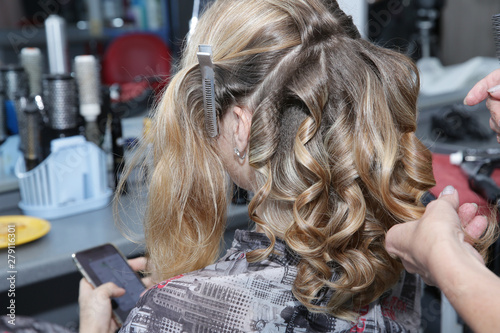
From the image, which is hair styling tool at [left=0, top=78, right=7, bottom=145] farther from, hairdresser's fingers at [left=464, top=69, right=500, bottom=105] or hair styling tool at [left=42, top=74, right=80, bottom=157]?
hairdresser's fingers at [left=464, top=69, right=500, bottom=105]

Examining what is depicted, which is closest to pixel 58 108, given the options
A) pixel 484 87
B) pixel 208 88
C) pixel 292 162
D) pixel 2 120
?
pixel 2 120

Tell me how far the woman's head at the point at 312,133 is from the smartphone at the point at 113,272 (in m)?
0.26

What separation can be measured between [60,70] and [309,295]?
1012 millimetres

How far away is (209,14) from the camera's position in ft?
2.55

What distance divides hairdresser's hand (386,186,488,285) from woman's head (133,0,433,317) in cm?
15

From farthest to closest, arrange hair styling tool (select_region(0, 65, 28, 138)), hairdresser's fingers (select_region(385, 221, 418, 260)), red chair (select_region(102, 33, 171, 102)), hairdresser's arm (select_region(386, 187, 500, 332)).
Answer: red chair (select_region(102, 33, 171, 102)) → hair styling tool (select_region(0, 65, 28, 138)) → hairdresser's fingers (select_region(385, 221, 418, 260)) → hairdresser's arm (select_region(386, 187, 500, 332))

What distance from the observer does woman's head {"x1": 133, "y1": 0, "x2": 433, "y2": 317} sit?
2.29ft

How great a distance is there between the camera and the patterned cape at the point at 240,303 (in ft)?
2.27

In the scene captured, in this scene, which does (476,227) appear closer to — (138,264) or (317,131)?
(317,131)

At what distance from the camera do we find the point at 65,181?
1146 millimetres

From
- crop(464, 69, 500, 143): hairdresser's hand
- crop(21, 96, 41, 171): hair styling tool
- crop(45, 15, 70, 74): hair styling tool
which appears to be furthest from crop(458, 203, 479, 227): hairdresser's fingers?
crop(45, 15, 70, 74): hair styling tool

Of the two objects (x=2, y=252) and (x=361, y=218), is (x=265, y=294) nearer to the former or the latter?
(x=361, y=218)
